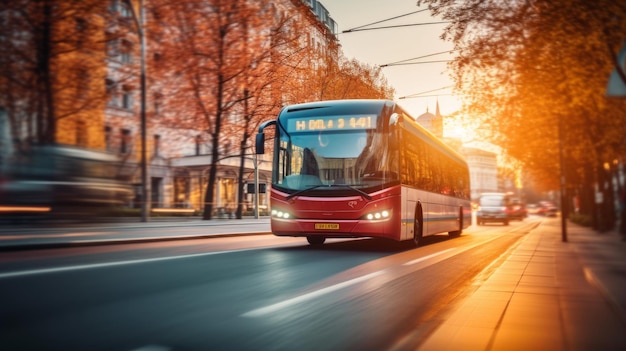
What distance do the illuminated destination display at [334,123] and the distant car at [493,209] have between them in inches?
1335

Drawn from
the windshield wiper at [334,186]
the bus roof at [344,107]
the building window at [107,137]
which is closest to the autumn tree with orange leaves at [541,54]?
the bus roof at [344,107]

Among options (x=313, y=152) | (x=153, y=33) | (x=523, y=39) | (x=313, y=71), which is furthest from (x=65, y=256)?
(x=313, y=71)

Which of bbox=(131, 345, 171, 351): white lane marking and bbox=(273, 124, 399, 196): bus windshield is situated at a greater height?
bbox=(273, 124, 399, 196): bus windshield

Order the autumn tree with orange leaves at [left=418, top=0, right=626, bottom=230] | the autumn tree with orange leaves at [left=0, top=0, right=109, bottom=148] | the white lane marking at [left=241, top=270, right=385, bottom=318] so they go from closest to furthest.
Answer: the white lane marking at [left=241, top=270, right=385, bottom=318]
the autumn tree with orange leaves at [left=418, top=0, right=626, bottom=230]
the autumn tree with orange leaves at [left=0, top=0, right=109, bottom=148]

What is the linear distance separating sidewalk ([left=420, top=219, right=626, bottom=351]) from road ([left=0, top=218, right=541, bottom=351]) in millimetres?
272

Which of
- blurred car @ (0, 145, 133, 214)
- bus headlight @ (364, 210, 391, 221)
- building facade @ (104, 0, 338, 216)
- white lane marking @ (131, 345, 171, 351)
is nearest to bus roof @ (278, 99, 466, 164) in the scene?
bus headlight @ (364, 210, 391, 221)

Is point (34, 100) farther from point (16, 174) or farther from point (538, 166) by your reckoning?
point (538, 166)

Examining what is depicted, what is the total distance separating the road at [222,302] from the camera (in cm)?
462

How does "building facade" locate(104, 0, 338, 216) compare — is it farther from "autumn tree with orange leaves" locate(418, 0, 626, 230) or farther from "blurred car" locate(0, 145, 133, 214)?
"autumn tree with orange leaves" locate(418, 0, 626, 230)

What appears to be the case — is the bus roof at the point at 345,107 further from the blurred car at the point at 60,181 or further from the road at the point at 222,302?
the blurred car at the point at 60,181

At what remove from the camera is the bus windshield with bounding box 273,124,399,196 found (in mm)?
13195

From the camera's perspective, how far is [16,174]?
23.9 metres

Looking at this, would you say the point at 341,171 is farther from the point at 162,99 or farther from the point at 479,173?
the point at 479,173

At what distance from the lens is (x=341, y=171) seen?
43.5 ft
